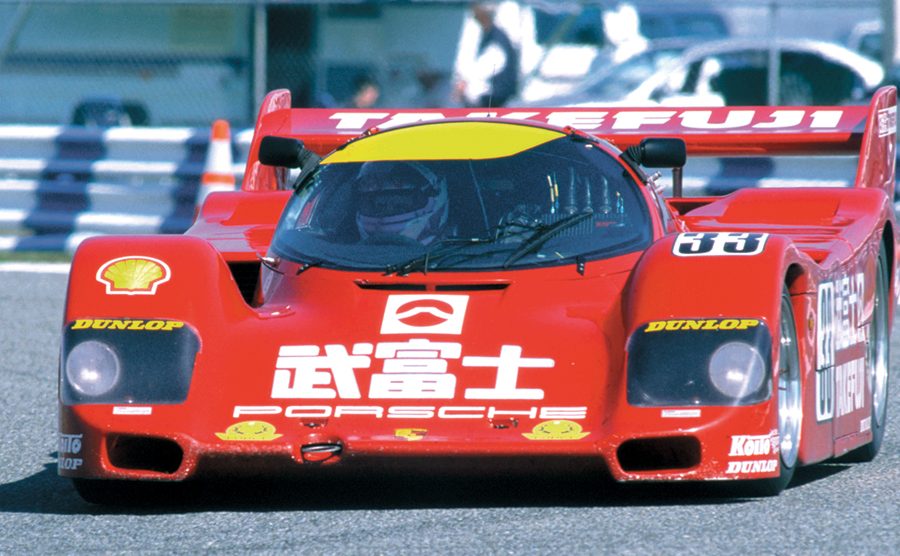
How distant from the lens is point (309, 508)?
5262mm

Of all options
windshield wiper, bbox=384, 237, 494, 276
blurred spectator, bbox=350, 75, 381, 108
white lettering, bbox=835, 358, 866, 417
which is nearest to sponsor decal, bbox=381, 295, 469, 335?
windshield wiper, bbox=384, 237, 494, 276

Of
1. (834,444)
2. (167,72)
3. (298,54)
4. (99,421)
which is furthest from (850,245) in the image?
(167,72)

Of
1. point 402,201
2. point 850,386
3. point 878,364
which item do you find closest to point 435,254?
point 402,201

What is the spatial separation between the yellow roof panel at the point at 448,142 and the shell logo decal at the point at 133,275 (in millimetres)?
996

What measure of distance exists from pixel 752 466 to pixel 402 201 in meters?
1.57

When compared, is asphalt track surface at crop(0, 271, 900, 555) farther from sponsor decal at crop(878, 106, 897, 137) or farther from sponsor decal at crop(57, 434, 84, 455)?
sponsor decal at crop(878, 106, 897, 137)

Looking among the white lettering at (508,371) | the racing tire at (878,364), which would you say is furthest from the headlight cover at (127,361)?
the racing tire at (878,364)

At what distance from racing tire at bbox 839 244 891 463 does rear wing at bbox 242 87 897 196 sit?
2.69ft

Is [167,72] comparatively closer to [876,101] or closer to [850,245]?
[876,101]

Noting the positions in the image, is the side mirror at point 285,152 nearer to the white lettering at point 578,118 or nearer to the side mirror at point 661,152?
the side mirror at point 661,152

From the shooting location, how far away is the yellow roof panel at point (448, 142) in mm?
6199

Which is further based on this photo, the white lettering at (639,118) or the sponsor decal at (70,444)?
the white lettering at (639,118)

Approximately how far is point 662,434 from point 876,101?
313cm

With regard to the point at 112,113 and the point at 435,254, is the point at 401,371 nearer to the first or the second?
the point at 435,254
